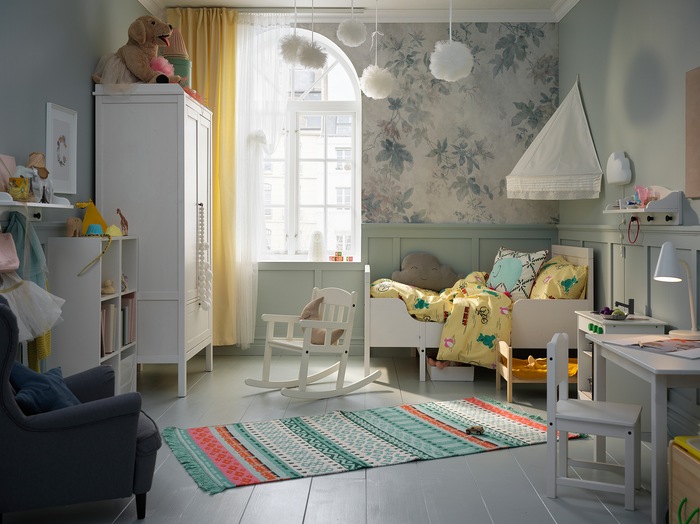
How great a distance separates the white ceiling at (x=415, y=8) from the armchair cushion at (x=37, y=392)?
3.85 meters

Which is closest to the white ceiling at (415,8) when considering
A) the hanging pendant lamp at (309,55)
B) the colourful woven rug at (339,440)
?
the hanging pendant lamp at (309,55)

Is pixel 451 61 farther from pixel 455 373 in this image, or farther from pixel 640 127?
pixel 455 373

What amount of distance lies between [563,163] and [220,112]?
8.79ft

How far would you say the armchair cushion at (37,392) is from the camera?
2596 millimetres

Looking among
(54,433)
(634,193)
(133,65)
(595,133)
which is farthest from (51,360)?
(595,133)

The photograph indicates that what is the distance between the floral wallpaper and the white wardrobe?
1.88 m

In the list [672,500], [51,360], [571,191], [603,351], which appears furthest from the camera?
[571,191]

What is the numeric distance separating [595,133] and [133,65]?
3062mm

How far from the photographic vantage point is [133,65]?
4621 millimetres

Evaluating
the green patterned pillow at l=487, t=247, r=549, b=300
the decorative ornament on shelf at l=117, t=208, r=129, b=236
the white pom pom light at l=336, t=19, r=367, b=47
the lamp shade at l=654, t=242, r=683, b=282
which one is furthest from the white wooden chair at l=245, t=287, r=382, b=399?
the lamp shade at l=654, t=242, r=683, b=282

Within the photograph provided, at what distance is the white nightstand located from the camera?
3.77 metres

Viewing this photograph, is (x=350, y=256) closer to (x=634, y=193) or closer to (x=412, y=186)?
(x=412, y=186)

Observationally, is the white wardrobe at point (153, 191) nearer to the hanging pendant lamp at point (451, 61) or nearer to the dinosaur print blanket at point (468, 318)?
the dinosaur print blanket at point (468, 318)

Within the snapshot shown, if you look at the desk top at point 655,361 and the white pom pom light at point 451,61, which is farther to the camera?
the white pom pom light at point 451,61
